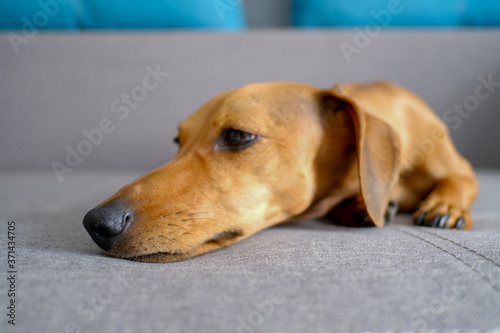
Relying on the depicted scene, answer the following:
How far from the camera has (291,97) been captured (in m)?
1.34

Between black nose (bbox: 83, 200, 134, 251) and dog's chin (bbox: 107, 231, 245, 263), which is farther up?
black nose (bbox: 83, 200, 134, 251)

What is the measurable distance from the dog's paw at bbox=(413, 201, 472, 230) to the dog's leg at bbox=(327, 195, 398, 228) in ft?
0.31

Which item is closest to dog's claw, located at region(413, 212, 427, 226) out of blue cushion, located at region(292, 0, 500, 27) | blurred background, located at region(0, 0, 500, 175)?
blurred background, located at region(0, 0, 500, 175)

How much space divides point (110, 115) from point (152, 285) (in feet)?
7.21

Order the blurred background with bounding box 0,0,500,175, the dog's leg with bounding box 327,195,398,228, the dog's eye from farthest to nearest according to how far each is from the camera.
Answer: the blurred background with bounding box 0,0,500,175, the dog's leg with bounding box 327,195,398,228, the dog's eye

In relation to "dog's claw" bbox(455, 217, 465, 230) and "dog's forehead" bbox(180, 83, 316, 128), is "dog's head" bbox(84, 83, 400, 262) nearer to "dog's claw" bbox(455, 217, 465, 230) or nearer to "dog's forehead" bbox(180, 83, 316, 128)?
"dog's forehead" bbox(180, 83, 316, 128)

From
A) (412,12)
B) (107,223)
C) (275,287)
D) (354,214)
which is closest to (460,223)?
(354,214)

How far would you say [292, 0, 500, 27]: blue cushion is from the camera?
2889 mm

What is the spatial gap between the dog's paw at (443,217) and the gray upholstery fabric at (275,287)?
19cm

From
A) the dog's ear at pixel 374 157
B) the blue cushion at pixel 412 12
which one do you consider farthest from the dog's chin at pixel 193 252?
the blue cushion at pixel 412 12

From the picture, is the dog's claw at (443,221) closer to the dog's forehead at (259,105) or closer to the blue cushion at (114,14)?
the dog's forehead at (259,105)

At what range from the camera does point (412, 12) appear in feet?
9.54

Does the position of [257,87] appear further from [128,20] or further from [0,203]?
[128,20]

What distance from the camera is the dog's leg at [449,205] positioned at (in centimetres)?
128
